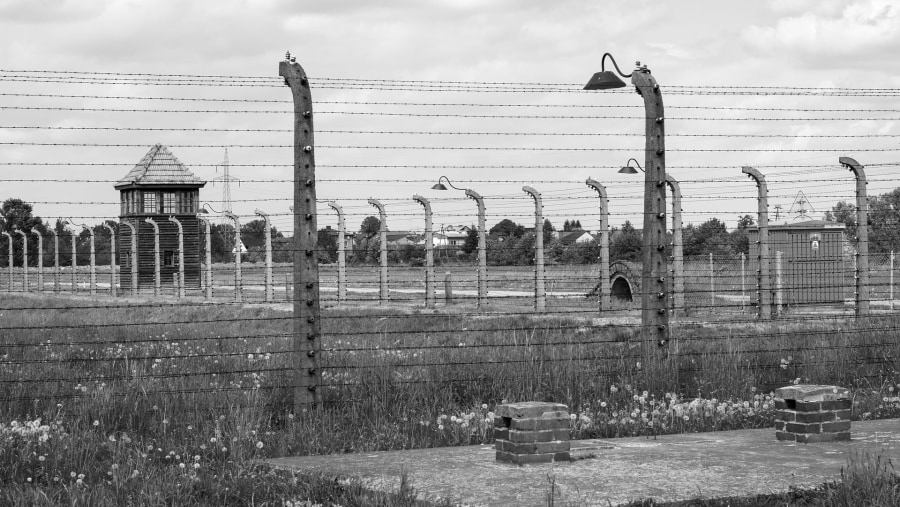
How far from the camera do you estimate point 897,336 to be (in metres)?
13.6

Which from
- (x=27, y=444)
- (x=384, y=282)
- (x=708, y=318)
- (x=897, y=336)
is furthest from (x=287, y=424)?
(x=384, y=282)

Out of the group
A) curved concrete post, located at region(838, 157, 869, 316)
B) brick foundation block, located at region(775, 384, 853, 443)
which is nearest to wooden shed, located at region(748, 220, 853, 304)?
curved concrete post, located at region(838, 157, 869, 316)

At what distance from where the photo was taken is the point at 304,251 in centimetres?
967

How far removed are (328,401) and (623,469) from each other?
3304 millimetres

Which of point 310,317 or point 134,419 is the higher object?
point 310,317

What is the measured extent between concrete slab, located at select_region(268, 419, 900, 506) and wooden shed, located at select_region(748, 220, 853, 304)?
14.9 metres

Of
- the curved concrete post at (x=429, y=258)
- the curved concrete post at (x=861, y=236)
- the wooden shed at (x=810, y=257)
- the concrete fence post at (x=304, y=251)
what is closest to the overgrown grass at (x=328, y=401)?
the concrete fence post at (x=304, y=251)

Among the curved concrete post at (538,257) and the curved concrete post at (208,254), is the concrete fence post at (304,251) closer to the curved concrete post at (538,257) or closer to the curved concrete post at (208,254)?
the curved concrete post at (538,257)

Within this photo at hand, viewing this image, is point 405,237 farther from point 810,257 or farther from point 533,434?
point 533,434

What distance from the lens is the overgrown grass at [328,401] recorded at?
7.08 m

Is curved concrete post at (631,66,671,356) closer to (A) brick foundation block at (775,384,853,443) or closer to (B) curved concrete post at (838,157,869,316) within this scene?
(A) brick foundation block at (775,384,853,443)

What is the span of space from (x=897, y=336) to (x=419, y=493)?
9.16 metres

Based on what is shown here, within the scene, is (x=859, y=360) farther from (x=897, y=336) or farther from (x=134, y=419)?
(x=134, y=419)

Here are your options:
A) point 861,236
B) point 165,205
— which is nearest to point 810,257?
point 861,236
